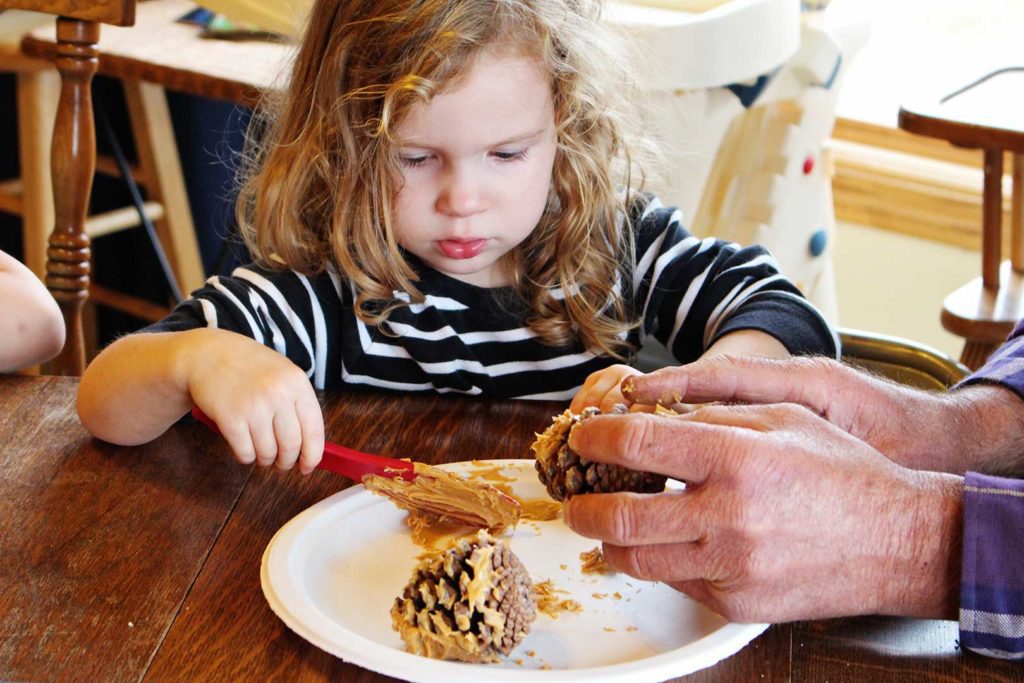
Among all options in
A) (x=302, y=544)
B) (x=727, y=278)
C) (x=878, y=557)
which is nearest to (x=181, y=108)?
(x=727, y=278)

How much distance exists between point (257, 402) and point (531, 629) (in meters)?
0.29

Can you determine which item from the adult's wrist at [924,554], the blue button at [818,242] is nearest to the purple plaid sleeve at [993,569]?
the adult's wrist at [924,554]

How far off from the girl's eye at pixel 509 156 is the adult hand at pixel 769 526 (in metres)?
0.42

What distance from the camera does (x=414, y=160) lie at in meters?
1.06

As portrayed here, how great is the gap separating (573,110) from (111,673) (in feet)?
2.31

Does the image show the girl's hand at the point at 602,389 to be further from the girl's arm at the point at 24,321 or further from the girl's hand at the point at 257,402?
the girl's arm at the point at 24,321

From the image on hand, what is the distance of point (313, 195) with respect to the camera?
1.18m

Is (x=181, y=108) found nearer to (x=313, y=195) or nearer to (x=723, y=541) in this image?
(x=313, y=195)

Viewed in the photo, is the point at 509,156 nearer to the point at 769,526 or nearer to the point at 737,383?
the point at 737,383

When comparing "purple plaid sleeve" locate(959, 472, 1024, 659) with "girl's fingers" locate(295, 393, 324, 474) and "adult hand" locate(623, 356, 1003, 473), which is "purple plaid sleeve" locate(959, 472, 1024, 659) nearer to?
"adult hand" locate(623, 356, 1003, 473)

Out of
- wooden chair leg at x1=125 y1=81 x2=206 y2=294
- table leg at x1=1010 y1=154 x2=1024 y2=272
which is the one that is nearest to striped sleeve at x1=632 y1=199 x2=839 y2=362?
table leg at x1=1010 y1=154 x2=1024 y2=272

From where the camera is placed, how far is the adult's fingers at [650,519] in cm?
68

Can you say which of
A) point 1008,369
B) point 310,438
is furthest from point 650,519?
point 1008,369

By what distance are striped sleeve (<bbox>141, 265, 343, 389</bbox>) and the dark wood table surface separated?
14 centimetres
